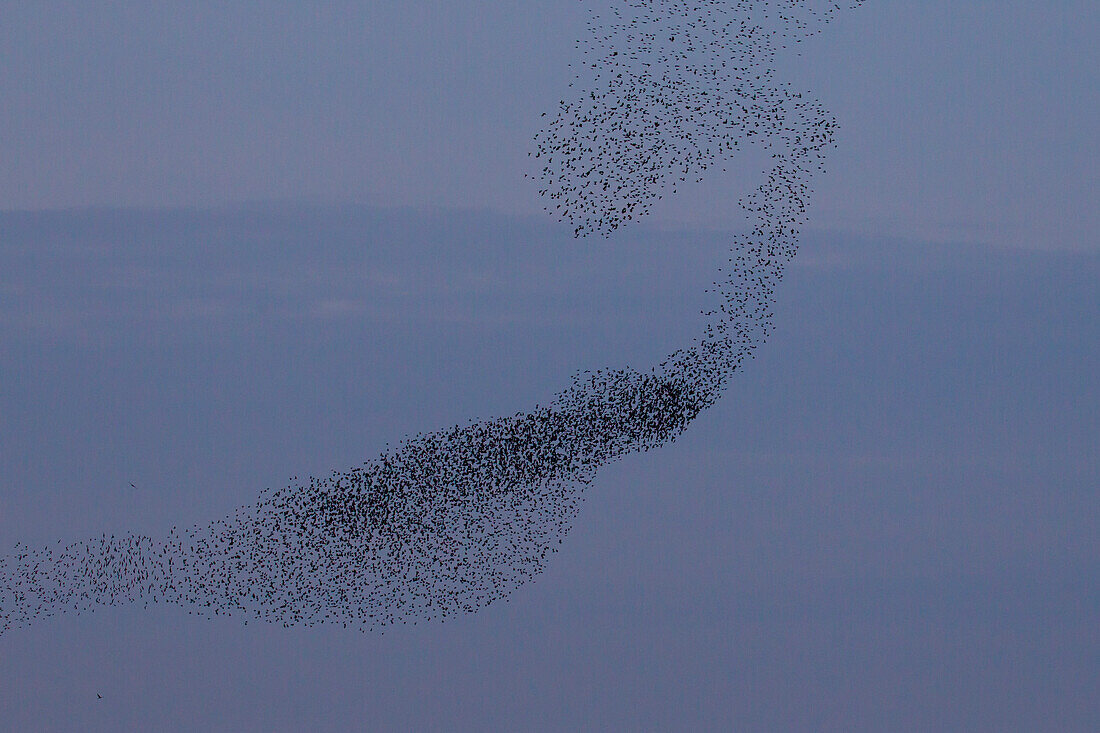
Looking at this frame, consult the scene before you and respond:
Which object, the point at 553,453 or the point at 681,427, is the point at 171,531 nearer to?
the point at 553,453

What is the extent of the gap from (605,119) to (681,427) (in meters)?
4.47

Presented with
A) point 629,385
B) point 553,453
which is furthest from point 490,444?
point 629,385

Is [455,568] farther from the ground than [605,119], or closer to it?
closer to it

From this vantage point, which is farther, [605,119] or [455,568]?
[605,119]

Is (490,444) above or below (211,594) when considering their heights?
above

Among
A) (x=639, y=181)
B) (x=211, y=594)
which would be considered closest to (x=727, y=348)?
(x=639, y=181)

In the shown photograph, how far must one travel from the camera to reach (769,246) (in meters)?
Result: 19.4

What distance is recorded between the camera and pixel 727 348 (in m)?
19.5

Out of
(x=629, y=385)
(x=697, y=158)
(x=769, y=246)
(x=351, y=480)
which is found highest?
(x=697, y=158)

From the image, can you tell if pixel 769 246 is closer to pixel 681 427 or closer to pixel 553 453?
pixel 681 427

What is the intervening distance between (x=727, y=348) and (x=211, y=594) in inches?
308

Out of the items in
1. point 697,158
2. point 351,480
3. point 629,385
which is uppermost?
point 697,158

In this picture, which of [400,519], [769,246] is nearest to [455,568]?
[400,519]

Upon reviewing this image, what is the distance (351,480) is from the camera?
746 inches
